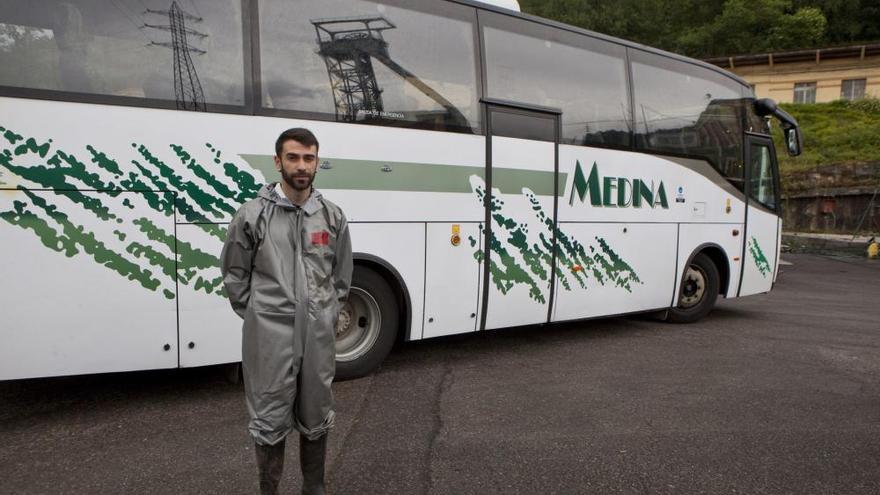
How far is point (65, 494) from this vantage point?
3.12m

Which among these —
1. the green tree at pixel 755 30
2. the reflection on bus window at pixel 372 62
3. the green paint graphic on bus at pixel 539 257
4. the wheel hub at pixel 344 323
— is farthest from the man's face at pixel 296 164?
the green tree at pixel 755 30

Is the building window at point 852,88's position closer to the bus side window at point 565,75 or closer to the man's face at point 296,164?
the bus side window at point 565,75

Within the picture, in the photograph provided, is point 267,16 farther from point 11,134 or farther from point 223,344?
point 223,344

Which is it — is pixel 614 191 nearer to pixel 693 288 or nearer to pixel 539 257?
pixel 539 257

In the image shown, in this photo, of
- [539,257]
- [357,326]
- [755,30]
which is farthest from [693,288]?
[755,30]

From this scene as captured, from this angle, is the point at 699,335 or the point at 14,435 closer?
the point at 14,435

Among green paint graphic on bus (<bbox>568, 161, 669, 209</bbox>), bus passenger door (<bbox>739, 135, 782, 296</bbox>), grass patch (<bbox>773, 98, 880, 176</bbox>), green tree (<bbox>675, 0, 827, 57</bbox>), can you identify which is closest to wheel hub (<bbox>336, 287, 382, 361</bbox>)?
green paint graphic on bus (<bbox>568, 161, 669, 209</bbox>)

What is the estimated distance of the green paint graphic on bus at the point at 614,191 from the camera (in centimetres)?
629

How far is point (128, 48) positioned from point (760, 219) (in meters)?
7.91

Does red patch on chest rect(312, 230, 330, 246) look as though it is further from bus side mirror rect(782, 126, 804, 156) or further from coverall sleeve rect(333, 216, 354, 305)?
bus side mirror rect(782, 126, 804, 156)

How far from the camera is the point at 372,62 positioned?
4984mm

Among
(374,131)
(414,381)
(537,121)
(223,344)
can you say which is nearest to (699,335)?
(537,121)

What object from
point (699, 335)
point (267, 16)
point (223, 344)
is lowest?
point (699, 335)

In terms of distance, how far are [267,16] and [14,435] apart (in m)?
3.37
